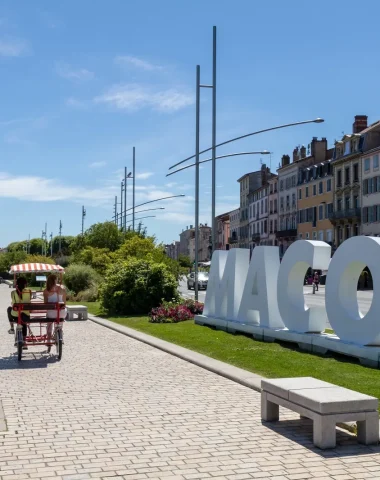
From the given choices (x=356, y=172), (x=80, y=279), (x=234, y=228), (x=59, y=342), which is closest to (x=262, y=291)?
(x=59, y=342)

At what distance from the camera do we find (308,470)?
6.43 m

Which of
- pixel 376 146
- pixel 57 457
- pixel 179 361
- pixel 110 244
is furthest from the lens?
pixel 376 146

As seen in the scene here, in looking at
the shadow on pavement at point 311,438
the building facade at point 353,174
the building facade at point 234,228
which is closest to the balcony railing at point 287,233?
the building facade at point 353,174

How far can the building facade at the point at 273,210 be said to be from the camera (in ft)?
311

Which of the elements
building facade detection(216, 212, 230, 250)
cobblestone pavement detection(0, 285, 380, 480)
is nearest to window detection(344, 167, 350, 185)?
cobblestone pavement detection(0, 285, 380, 480)

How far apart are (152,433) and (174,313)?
15.9 meters

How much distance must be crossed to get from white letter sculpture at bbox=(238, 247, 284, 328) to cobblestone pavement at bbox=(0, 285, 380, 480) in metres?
5.15

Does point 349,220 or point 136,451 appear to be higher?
point 349,220

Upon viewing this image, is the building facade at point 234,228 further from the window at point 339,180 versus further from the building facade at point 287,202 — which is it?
the window at point 339,180

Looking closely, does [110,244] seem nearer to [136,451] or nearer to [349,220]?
[349,220]

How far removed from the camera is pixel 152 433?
7.90 metres

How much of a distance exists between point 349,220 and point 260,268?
5410 centimetres

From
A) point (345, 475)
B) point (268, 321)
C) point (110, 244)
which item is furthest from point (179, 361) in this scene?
point (110, 244)

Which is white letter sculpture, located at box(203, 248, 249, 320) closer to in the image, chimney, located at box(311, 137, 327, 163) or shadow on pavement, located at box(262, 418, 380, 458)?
shadow on pavement, located at box(262, 418, 380, 458)
